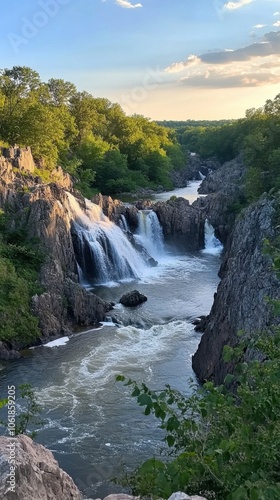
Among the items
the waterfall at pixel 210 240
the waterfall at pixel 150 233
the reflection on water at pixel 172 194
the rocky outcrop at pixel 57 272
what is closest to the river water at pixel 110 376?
the rocky outcrop at pixel 57 272

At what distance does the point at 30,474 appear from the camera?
23.9 feet

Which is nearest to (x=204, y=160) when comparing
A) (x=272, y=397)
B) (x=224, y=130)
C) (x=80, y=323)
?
(x=224, y=130)

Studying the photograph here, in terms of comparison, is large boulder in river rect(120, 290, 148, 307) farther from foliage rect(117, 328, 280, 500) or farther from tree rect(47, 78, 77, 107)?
tree rect(47, 78, 77, 107)

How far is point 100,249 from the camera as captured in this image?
32.0 m

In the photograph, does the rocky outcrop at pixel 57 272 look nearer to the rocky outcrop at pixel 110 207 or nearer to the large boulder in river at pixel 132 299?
the large boulder in river at pixel 132 299

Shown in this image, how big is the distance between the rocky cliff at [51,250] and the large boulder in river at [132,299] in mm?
1153

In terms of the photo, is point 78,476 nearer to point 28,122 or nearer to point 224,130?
point 28,122

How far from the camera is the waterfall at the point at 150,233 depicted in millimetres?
39719

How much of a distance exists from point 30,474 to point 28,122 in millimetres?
43920

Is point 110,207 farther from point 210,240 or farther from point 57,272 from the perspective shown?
point 57,272

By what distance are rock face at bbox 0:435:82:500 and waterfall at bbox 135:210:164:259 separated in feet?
101

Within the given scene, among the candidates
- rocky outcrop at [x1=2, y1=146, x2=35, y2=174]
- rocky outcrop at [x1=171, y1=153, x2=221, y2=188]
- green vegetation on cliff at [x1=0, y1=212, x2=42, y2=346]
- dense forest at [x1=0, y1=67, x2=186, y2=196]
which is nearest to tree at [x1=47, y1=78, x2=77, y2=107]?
dense forest at [x1=0, y1=67, x2=186, y2=196]

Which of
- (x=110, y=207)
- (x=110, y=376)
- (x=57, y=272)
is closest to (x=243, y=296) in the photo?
(x=110, y=376)

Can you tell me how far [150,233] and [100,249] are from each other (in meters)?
9.42
